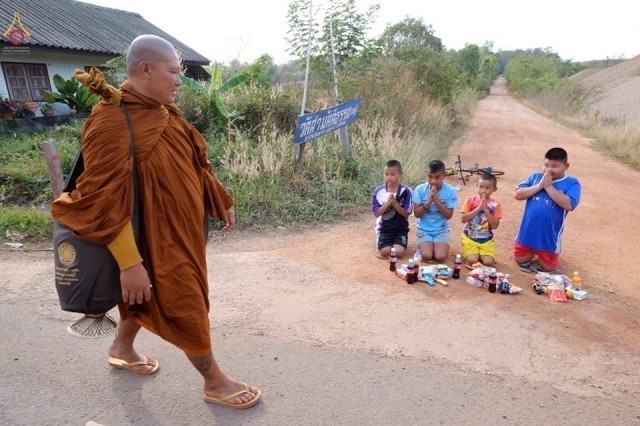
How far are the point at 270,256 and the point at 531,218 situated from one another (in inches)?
107

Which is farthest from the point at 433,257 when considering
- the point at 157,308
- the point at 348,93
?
the point at 348,93

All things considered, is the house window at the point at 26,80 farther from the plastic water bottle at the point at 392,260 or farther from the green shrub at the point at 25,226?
the plastic water bottle at the point at 392,260

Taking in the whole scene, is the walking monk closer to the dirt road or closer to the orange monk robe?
the orange monk robe

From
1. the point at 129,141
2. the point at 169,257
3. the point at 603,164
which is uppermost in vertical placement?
the point at 129,141

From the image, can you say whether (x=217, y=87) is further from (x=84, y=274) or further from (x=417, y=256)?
(x=84, y=274)

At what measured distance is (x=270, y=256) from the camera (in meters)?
4.68

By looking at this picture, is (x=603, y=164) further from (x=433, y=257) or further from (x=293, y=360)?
(x=293, y=360)

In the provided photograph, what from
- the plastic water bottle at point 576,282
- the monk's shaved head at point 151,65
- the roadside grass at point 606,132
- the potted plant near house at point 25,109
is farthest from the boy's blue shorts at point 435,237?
the potted plant near house at point 25,109

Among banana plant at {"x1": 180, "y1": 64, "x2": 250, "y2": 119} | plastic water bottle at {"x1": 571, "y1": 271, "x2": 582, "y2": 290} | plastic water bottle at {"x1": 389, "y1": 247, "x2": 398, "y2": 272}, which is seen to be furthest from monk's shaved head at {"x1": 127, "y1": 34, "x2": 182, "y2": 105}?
banana plant at {"x1": 180, "y1": 64, "x2": 250, "y2": 119}

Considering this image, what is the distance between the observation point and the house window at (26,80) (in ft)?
38.2

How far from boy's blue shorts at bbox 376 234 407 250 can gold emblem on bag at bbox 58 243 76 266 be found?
10.7ft

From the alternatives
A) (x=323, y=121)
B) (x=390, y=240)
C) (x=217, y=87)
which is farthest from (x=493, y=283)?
(x=217, y=87)

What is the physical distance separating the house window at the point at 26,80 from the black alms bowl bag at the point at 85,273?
12079 mm

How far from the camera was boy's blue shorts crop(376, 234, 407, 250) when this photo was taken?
184 inches
